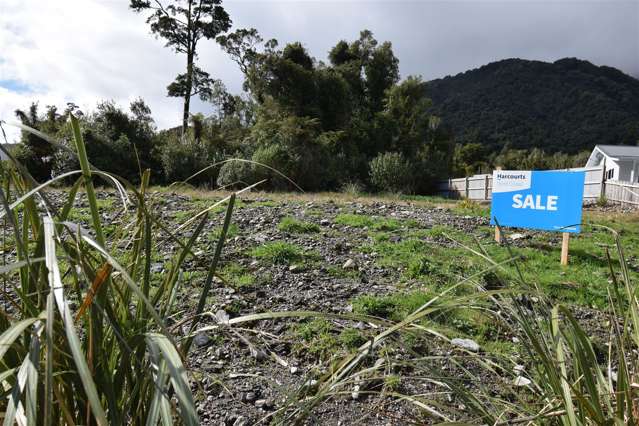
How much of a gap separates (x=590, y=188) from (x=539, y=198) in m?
12.2

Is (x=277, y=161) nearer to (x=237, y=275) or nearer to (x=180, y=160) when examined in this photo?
(x=180, y=160)

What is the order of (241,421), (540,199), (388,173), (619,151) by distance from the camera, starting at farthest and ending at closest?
(619,151) → (388,173) → (540,199) → (241,421)

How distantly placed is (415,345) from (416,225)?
3896 mm

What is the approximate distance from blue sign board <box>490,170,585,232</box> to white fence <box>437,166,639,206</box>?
4472 mm

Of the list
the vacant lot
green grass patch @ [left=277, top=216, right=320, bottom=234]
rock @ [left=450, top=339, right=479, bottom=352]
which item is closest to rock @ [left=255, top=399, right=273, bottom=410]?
the vacant lot

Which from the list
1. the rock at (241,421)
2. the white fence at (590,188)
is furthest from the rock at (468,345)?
the white fence at (590,188)

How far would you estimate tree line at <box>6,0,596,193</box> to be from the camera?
47.7 ft

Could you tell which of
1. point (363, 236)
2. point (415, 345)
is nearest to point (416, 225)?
point (363, 236)

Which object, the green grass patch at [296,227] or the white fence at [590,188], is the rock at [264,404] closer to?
the green grass patch at [296,227]

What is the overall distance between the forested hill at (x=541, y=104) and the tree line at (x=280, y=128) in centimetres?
2943

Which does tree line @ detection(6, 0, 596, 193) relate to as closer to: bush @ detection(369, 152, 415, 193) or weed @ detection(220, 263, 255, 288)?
bush @ detection(369, 152, 415, 193)

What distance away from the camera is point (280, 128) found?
17156 millimetres

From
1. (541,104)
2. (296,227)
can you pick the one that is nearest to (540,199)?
(296,227)

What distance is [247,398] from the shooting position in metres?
1.75
